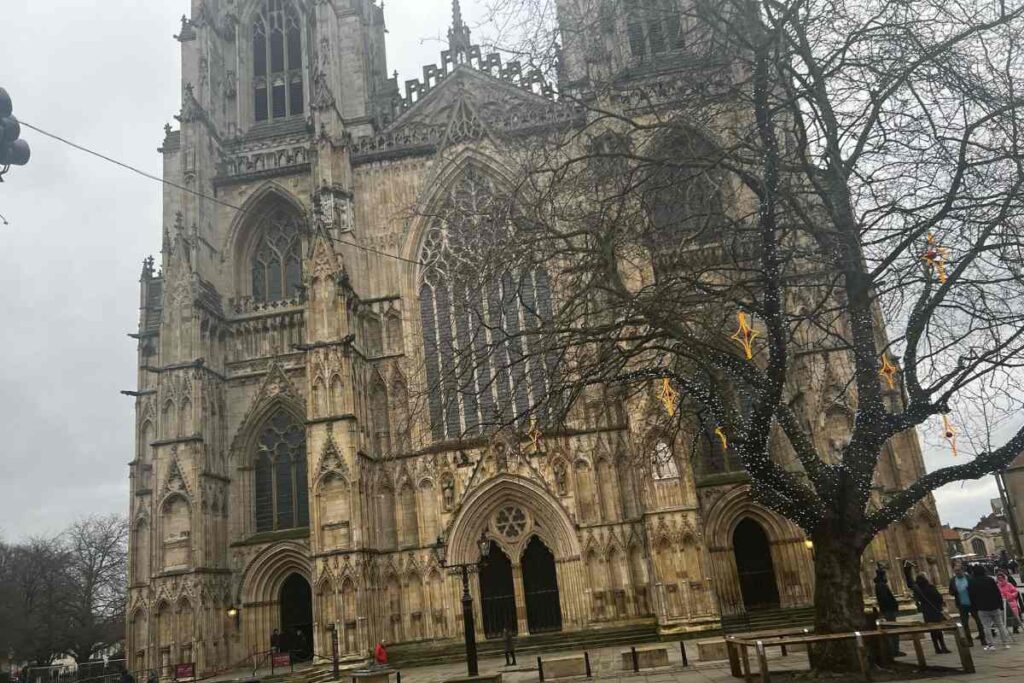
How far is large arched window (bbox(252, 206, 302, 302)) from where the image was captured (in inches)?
1050

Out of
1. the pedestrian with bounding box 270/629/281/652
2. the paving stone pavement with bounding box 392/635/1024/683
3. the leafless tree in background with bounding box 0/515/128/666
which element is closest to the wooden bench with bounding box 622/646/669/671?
the paving stone pavement with bounding box 392/635/1024/683

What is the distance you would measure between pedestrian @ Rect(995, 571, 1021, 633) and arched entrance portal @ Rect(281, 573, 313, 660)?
17.2 m

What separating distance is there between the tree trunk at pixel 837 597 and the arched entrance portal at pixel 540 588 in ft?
41.7

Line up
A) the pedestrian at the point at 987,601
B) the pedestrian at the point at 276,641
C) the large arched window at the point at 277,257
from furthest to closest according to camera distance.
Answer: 1. the large arched window at the point at 277,257
2. the pedestrian at the point at 276,641
3. the pedestrian at the point at 987,601

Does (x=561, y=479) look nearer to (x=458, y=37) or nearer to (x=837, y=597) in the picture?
(x=837, y=597)

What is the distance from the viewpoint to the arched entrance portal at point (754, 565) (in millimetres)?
21828

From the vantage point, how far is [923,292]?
9.83 m

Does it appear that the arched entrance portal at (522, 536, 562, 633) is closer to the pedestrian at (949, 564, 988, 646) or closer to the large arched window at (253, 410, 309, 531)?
the large arched window at (253, 410, 309, 531)

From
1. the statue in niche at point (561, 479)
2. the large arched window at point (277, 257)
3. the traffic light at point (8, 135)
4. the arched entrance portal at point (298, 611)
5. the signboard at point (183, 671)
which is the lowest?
the signboard at point (183, 671)

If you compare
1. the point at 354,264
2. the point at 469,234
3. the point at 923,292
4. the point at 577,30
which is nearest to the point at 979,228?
the point at 923,292

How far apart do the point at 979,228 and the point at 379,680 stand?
446 inches

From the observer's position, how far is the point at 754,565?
22.1 m

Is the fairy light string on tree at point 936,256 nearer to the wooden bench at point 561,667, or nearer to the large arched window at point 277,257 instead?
the wooden bench at point 561,667

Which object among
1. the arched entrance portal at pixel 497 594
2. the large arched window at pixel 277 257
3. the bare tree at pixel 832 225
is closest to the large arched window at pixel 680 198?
the bare tree at pixel 832 225
